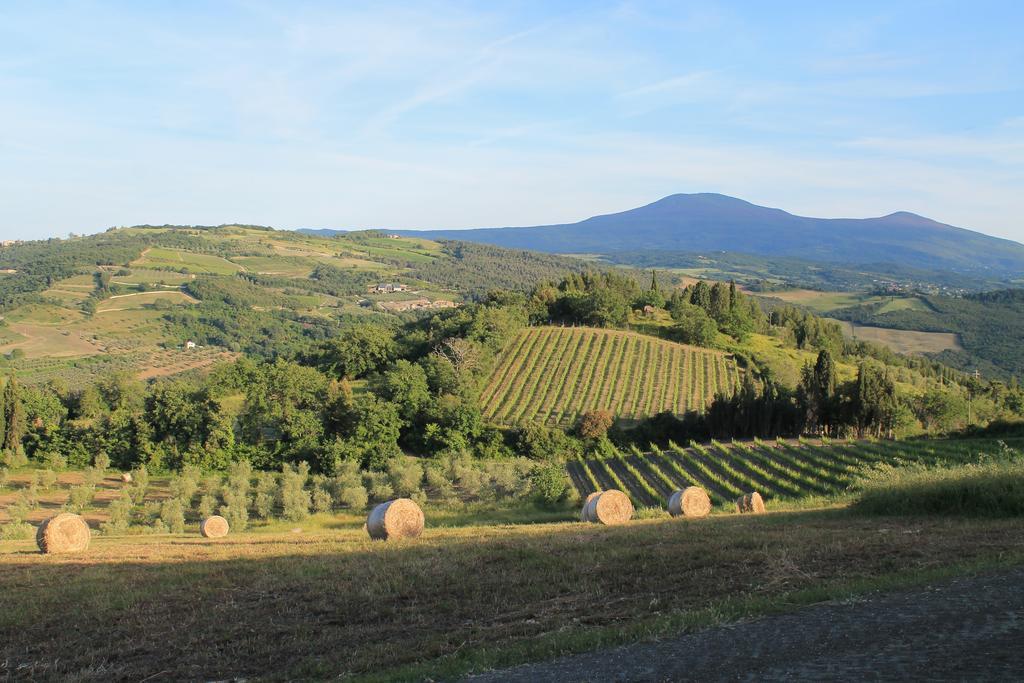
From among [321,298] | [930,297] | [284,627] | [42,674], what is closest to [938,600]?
[284,627]

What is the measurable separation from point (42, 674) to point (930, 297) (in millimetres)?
220055

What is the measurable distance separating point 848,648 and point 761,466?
39.3 metres

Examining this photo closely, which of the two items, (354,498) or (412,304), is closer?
(354,498)

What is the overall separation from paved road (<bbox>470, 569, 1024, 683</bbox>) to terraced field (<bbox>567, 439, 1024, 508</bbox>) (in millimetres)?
24852

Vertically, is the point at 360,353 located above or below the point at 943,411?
below

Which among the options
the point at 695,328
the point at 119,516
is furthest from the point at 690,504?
the point at 695,328

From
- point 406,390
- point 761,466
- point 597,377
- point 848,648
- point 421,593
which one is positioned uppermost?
point 848,648

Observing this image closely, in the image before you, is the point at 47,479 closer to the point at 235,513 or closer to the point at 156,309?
the point at 235,513

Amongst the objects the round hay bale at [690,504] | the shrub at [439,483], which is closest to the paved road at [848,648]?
the round hay bale at [690,504]

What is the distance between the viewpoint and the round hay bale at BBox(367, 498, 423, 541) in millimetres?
21047

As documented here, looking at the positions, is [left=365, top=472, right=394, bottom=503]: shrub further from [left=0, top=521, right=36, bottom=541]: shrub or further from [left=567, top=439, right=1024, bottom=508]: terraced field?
[left=0, top=521, right=36, bottom=541]: shrub

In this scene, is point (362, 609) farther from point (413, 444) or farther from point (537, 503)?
point (413, 444)

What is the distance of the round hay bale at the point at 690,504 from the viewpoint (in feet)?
84.9

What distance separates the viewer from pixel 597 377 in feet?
270
